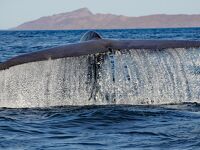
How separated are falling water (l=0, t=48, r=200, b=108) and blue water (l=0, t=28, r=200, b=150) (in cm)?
24

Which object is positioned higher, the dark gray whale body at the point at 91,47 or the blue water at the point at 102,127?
the dark gray whale body at the point at 91,47

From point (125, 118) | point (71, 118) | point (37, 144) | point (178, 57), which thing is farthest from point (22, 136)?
point (178, 57)

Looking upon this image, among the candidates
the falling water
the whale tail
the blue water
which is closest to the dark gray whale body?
the falling water

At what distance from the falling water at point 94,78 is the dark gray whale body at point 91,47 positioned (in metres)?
0.07

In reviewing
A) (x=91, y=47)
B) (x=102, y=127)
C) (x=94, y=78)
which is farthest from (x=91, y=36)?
(x=102, y=127)

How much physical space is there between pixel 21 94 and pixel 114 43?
1.78 meters

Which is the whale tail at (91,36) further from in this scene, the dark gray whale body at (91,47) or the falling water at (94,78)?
the dark gray whale body at (91,47)

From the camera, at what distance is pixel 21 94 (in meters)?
8.48

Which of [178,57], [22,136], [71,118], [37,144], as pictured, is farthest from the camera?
[71,118]

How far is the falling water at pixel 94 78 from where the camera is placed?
294 inches

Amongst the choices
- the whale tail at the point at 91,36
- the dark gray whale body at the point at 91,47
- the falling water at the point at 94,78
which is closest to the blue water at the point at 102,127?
the falling water at the point at 94,78

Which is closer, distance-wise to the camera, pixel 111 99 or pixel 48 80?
pixel 48 80

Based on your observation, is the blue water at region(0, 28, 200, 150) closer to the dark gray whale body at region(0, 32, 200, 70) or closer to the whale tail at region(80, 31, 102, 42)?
the dark gray whale body at region(0, 32, 200, 70)

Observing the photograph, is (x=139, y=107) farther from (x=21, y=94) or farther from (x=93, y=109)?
(x=21, y=94)
